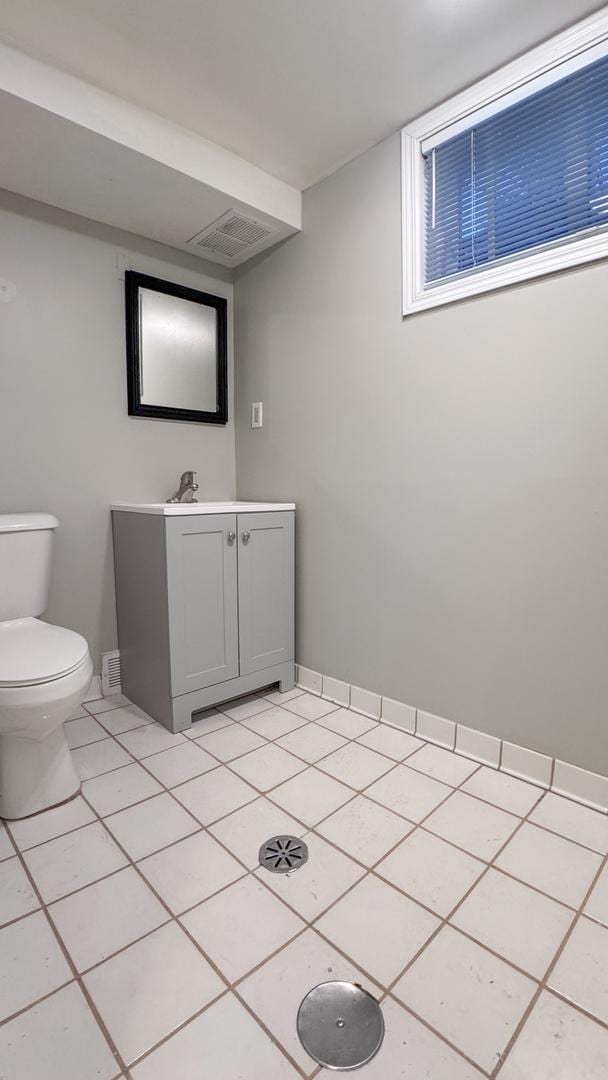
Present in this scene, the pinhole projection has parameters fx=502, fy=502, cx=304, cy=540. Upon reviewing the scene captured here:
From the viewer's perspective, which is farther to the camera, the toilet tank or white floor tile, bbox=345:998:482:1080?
the toilet tank

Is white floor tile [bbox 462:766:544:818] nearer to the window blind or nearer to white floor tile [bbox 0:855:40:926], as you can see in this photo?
white floor tile [bbox 0:855:40:926]

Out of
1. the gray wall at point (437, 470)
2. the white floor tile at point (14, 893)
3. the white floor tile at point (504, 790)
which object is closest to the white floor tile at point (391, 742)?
the gray wall at point (437, 470)

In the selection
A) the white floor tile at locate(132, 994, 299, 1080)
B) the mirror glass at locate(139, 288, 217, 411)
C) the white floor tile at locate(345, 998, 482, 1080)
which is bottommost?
the white floor tile at locate(345, 998, 482, 1080)

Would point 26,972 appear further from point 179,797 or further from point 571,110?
point 571,110

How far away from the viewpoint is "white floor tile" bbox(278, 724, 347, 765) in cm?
179

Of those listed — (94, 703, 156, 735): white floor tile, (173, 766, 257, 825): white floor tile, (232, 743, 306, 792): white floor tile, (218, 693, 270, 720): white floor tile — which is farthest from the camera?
(218, 693, 270, 720): white floor tile

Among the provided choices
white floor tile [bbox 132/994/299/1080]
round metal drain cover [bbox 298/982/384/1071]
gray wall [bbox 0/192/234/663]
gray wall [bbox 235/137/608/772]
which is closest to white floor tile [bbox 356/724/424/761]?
gray wall [bbox 235/137/608/772]

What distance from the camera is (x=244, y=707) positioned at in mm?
2195

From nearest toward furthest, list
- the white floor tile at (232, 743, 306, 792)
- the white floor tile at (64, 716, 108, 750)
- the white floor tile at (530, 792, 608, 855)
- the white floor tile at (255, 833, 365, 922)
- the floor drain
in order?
the white floor tile at (255, 833, 365, 922)
the floor drain
the white floor tile at (530, 792, 608, 855)
the white floor tile at (232, 743, 306, 792)
the white floor tile at (64, 716, 108, 750)

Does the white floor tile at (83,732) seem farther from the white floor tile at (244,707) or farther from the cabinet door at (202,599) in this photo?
the white floor tile at (244,707)

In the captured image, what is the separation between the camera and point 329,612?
88.6 inches

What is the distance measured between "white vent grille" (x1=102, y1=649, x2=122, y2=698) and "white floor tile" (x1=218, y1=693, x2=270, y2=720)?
1.69 feet

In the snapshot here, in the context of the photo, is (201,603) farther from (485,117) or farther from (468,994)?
(485,117)

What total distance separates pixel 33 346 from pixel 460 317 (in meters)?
1.64
